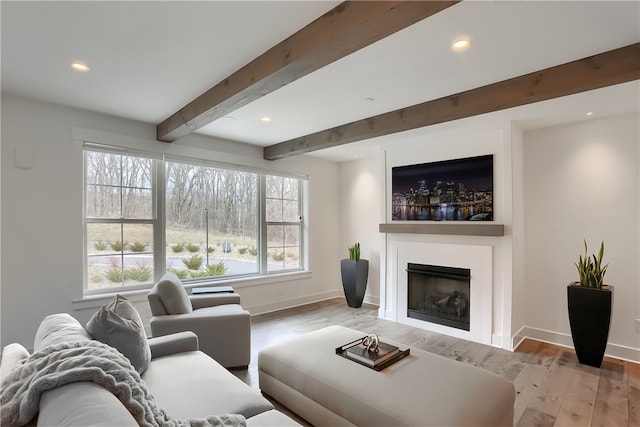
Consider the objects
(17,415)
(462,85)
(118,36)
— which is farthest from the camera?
(462,85)

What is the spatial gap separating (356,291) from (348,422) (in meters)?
3.33

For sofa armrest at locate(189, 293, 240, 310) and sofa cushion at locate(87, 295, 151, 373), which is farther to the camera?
sofa armrest at locate(189, 293, 240, 310)

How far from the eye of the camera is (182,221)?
13.9 feet

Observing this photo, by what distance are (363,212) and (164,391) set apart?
432 cm

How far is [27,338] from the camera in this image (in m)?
3.06

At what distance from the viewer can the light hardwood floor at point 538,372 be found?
2.27 metres

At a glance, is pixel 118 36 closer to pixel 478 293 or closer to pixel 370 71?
pixel 370 71

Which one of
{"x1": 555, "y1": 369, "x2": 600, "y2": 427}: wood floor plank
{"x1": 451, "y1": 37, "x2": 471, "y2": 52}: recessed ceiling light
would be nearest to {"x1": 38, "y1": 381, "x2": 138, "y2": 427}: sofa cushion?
{"x1": 451, "y1": 37, "x2": 471, "y2": 52}: recessed ceiling light

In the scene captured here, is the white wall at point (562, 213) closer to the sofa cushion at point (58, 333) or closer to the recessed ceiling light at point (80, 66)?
the recessed ceiling light at point (80, 66)

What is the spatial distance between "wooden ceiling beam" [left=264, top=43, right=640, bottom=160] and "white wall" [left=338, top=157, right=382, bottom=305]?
1697 millimetres

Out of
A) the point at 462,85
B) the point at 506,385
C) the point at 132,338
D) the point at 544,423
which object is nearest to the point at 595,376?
the point at 544,423

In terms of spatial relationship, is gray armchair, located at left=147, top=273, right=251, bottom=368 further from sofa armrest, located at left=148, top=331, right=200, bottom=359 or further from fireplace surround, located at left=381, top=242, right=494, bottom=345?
fireplace surround, located at left=381, top=242, right=494, bottom=345

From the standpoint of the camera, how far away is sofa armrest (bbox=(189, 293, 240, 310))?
3.32m

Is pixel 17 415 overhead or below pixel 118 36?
below
